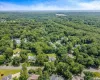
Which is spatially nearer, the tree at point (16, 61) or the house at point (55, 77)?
the house at point (55, 77)

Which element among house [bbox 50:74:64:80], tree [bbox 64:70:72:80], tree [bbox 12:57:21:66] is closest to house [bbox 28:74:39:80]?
house [bbox 50:74:64:80]

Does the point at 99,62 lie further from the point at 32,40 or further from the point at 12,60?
the point at 32,40

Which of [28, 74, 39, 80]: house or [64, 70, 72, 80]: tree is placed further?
[64, 70, 72, 80]: tree

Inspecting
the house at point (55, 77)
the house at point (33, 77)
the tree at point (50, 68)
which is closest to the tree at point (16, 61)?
the house at point (33, 77)

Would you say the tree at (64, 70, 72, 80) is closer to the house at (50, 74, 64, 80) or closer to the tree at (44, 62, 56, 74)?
the house at (50, 74, 64, 80)

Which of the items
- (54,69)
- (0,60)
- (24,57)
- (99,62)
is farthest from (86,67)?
(0,60)

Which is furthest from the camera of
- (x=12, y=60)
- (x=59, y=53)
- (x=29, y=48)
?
(x=29, y=48)

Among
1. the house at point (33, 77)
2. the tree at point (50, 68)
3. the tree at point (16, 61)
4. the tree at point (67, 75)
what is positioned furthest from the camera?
the tree at point (16, 61)

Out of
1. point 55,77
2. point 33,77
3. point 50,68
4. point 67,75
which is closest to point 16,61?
point 33,77

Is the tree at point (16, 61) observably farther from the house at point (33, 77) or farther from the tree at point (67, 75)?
the tree at point (67, 75)

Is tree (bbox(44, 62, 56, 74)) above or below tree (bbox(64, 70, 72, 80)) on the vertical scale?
above

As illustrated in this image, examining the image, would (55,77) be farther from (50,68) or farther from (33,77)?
(33,77)
